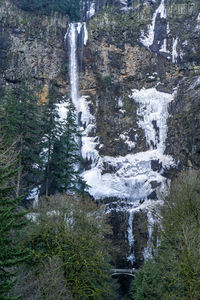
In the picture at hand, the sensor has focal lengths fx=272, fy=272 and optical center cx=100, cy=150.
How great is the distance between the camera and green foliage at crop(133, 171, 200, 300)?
1003 centimetres

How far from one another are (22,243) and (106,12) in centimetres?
3657

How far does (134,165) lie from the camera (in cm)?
2991

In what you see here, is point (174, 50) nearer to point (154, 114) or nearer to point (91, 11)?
point (154, 114)

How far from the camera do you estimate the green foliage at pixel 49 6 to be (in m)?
39.6

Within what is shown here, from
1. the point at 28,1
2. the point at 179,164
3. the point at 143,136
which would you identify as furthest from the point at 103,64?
the point at 179,164

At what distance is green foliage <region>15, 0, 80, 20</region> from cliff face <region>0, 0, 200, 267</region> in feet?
4.14

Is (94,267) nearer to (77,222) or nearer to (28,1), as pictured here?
(77,222)

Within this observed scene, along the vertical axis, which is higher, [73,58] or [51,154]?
[73,58]

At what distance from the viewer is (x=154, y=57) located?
36250 millimetres

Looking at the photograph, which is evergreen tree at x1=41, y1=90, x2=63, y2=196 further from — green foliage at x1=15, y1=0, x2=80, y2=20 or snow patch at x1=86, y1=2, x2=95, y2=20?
snow patch at x1=86, y1=2, x2=95, y2=20

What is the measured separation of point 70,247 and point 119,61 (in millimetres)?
30877

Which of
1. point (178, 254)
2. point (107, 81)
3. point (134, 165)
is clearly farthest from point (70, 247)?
point (107, 81)

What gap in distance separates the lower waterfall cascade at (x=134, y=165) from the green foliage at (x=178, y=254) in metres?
9.54

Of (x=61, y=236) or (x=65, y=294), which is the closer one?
(x=65, y=294)
